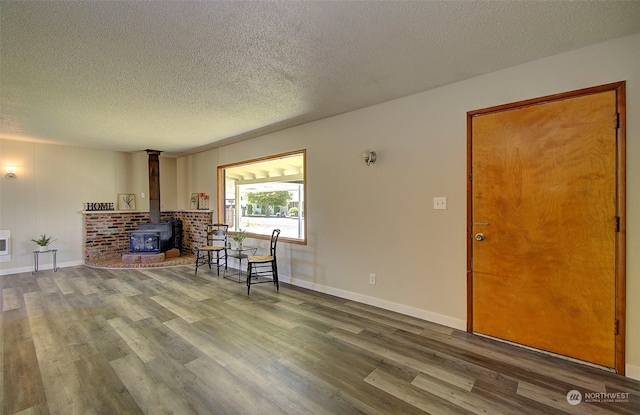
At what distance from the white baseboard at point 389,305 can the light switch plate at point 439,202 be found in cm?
113

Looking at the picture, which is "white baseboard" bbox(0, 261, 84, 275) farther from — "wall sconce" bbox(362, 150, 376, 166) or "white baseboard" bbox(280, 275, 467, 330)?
"wall sconce" bbox(362, 150, 376, 166)

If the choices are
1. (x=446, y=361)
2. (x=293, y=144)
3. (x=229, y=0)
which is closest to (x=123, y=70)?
(x=229, y=0)

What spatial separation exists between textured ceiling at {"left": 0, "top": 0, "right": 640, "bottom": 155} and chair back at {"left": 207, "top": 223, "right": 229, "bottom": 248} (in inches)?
106

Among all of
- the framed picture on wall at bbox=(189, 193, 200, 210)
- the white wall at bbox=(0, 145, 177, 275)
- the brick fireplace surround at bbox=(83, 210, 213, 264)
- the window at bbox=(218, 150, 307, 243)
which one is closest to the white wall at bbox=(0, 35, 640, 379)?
the white wall at bbox=(0, 145, 177, 275)

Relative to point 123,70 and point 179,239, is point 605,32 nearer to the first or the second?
point 123,70

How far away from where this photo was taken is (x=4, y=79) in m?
2.62

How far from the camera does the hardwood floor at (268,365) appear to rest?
70.7 inches

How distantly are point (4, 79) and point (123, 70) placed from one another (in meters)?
1.18

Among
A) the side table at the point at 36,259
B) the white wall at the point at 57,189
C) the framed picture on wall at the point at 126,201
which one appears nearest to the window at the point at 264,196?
the white wall at the point at 57,189

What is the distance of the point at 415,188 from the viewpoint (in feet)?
10.2

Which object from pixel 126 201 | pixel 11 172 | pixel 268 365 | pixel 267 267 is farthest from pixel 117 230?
pixel 268 365

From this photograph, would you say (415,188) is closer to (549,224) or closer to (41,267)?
(549,224)

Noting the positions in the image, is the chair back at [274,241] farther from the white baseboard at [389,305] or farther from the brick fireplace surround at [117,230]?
the brick fireplace surround at [117,230]

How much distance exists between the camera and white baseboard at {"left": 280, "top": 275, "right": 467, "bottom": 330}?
2.86m
